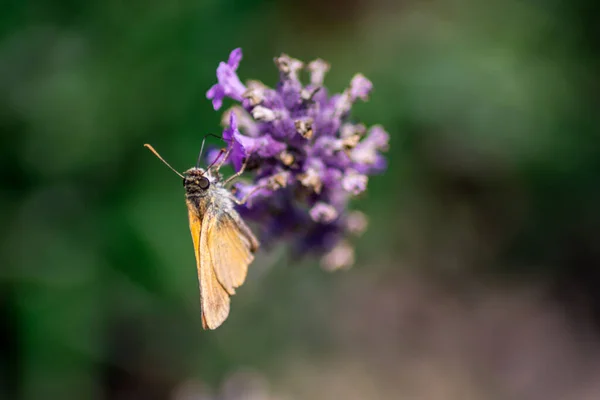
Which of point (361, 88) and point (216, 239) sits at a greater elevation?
point (361, 88)

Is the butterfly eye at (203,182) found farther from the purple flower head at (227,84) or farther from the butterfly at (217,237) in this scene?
the purple flower head at (227,84)

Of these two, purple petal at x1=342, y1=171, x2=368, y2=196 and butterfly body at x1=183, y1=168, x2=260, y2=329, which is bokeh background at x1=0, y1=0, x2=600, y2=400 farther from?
purple petal at x1=342, y1=171, x2=368, y2=196

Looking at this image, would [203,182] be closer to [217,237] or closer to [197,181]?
[197,181]

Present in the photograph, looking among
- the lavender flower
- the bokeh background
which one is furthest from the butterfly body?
the bokeh background

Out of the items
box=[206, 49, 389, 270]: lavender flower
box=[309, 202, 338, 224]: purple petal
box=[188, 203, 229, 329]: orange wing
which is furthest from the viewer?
box=[309, 202, 338, 224]: purple petal

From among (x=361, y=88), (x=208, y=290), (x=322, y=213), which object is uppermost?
(x=361, y=88)

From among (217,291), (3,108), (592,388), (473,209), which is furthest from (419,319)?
(3,108)

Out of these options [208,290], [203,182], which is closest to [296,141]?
[203,182]
